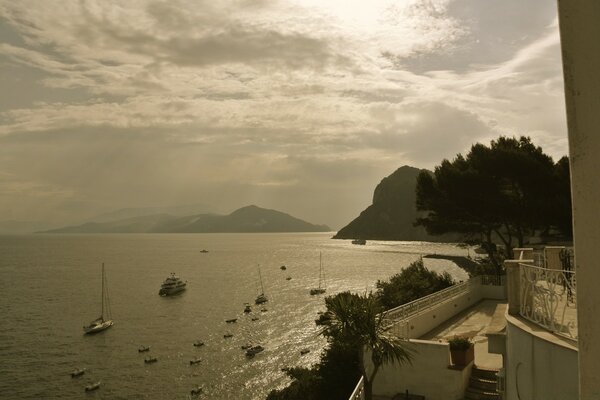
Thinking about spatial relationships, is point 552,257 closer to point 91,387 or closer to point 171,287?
point 91,387

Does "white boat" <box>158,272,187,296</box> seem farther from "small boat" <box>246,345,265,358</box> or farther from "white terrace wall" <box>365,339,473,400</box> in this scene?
"white terrace wall" <box>365,339,473,400</box>

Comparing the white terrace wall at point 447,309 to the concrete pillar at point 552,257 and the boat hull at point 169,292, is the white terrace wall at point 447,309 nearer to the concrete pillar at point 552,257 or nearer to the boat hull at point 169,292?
the concrete pillar at point 552,257

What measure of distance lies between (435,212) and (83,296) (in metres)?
65.3

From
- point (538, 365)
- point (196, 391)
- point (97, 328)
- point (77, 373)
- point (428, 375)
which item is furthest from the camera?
point (97, 328)

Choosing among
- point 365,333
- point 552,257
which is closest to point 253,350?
point 365,333

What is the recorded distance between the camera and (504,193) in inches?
1302

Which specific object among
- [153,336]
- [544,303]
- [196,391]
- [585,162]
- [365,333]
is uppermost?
[585,162]

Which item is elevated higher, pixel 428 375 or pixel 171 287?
pixel 428 375

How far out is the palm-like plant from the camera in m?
14.4

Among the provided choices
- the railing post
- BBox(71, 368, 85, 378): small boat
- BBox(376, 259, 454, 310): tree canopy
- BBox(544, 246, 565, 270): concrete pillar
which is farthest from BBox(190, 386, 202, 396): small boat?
the railing post

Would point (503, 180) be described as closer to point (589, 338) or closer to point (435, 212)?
point (435, 212)

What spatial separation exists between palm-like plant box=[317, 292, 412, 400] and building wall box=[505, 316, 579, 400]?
6.68 meters

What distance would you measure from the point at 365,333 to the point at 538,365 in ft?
28.3

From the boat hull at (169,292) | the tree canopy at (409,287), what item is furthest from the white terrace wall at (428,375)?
the boat hull at (169,292)
